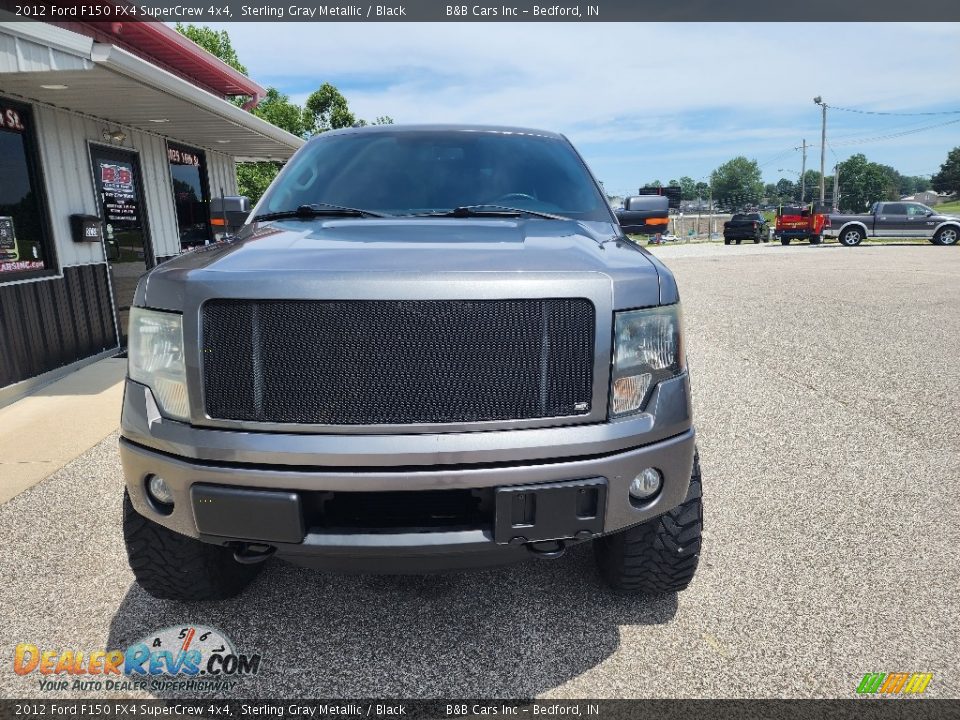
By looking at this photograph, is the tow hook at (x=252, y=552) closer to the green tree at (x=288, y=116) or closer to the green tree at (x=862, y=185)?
the green tree at (x=288, y=116)

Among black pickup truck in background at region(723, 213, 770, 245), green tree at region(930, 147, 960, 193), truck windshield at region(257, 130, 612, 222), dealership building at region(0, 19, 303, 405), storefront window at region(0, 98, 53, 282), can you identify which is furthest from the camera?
green tree at region(930, 147, 960, 193)

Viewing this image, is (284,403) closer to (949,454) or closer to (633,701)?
(633,701)

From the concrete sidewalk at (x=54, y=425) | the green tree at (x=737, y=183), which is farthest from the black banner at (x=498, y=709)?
the green tree at (x=737, y=183)

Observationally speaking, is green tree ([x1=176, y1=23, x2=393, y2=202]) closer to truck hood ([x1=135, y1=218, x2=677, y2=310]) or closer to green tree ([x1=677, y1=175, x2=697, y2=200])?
truck hood ([x1=135, y1=218, x2=677, y2=310])

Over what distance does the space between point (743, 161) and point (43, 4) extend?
186182 millimetres

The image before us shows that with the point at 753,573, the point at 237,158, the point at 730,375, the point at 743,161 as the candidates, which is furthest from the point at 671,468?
the point at 743,161

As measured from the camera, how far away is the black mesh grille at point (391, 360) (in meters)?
1.92

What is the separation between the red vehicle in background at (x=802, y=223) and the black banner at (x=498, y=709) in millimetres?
31464

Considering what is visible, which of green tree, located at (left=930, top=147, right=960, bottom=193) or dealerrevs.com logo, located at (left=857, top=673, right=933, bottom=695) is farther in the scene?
green tree, located at (left=930, top=147, right=960, bottom=193)

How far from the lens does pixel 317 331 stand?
1.92 meters

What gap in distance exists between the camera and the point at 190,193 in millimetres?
10305

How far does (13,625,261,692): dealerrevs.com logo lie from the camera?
7.17ft

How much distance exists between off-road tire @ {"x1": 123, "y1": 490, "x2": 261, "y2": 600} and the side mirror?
7.91 feet

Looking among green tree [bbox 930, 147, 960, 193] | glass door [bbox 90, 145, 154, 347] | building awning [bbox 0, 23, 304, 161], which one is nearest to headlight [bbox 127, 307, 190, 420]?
building awning [bbox 0, 23, 304, 161]
